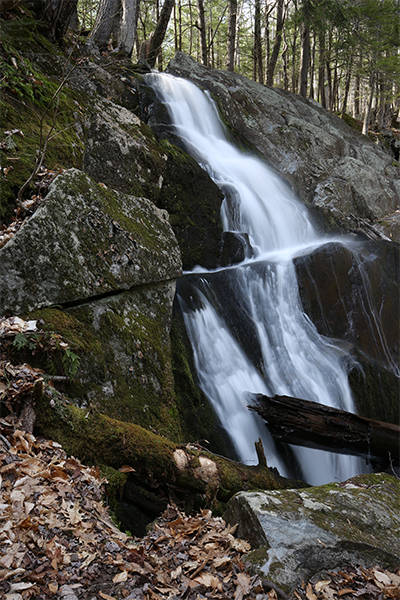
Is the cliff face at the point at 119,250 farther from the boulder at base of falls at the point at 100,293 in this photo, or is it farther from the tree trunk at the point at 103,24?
the tree trunk at the point at 103,24

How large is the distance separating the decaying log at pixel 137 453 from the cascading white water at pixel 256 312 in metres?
1.86

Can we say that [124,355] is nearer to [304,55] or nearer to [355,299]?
[355,299]

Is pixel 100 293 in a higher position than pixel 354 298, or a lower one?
higher

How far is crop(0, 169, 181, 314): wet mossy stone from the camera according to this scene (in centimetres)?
346

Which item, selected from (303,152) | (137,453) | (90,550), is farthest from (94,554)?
(303,152)

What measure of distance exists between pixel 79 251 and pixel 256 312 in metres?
4.08

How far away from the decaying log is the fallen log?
1.86 metres

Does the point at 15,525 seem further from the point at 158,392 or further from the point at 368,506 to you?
the point at 368,506

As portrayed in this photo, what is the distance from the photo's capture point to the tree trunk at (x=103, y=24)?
8789mm

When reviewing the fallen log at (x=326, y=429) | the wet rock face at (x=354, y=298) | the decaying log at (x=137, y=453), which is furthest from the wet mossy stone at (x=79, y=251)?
the wet rock face at (x=354, y=298)

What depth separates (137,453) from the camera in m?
3.07

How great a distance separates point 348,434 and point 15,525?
446 cm

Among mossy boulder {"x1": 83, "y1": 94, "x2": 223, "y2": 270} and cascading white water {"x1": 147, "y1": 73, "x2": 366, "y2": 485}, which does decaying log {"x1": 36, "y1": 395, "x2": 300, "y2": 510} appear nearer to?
cascading white water {"x1": 147, "y1": 73, "x2": 366, "y2": 485}

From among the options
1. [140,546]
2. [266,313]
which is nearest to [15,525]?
[140,546]
